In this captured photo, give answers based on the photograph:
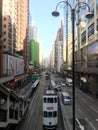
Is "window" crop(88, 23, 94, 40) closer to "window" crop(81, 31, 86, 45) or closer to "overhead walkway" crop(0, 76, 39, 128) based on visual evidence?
"window" crop(81, 31, 86, 45)

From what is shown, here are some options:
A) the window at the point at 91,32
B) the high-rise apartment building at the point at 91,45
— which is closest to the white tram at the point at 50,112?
the high-rise apartment building at the point at 91,45

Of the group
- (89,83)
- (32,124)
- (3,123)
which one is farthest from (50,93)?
(89,83)

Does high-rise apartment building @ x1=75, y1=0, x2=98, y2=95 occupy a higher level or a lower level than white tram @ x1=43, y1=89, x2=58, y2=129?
higher

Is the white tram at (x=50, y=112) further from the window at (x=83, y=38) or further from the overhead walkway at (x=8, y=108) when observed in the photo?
the window at (x=83, y=38)

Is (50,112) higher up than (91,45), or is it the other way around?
(91,45)

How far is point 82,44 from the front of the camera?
88938 millimetres

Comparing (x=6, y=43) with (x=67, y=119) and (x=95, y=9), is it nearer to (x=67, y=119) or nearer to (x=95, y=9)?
(x=95, y=9)

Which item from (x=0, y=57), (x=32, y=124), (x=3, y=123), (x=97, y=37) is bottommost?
(x=32, y=124)

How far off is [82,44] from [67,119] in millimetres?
52799

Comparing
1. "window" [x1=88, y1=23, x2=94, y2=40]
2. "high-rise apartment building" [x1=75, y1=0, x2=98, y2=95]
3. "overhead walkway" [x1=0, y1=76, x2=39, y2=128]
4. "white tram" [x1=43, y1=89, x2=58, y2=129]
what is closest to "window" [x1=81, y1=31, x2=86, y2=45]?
"high-rise apartment building" [x1=75, y1=0, x2=98, y2=95]

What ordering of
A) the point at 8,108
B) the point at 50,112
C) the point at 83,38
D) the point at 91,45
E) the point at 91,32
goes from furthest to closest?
1. the point at 83,38
2. the point at 91,32
3. the point at 91,45
4. the point at 50,112
5. the point at 8,108

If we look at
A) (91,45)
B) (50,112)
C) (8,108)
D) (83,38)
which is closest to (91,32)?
(91,45)

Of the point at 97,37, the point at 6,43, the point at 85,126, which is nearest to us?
the point at 85,126

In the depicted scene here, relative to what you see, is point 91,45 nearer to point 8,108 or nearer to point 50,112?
point 50,112
